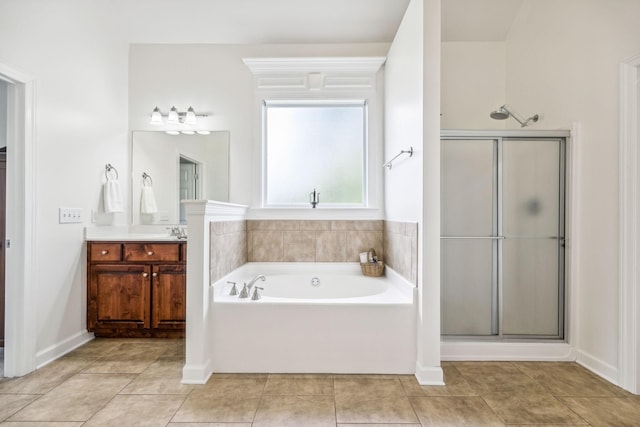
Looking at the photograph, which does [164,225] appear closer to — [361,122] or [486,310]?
[361,122]

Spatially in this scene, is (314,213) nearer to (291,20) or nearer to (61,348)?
(291,20)

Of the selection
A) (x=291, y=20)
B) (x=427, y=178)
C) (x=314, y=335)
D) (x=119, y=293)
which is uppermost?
(x=291, y=20)

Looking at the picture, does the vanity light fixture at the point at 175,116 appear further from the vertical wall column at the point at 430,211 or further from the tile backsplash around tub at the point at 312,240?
the vertical wall column at the point at 430,211

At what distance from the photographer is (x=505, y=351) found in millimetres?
2516

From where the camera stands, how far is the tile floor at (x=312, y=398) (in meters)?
1.76

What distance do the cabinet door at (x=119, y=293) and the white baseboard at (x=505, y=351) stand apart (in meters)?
2.41

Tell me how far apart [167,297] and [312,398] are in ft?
5.20

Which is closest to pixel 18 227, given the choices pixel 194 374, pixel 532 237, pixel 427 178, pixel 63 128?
pixel 63 128

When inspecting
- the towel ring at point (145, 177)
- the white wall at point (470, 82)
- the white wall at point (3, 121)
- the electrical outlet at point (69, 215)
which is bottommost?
the electrical outlet at point (69, 215)

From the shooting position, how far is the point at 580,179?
249 centimetres

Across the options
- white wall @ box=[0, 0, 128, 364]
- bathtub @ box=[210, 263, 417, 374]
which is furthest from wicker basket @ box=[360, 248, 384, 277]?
white wall @ box=[0, 0, 128, 364]

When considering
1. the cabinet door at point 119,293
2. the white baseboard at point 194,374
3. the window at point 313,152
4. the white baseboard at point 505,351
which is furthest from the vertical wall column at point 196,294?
the white baseboard at point 505,351

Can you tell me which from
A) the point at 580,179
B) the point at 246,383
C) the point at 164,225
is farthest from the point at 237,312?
the point at 580,179

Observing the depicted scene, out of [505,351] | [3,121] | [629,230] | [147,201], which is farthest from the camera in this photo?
[147,201]
